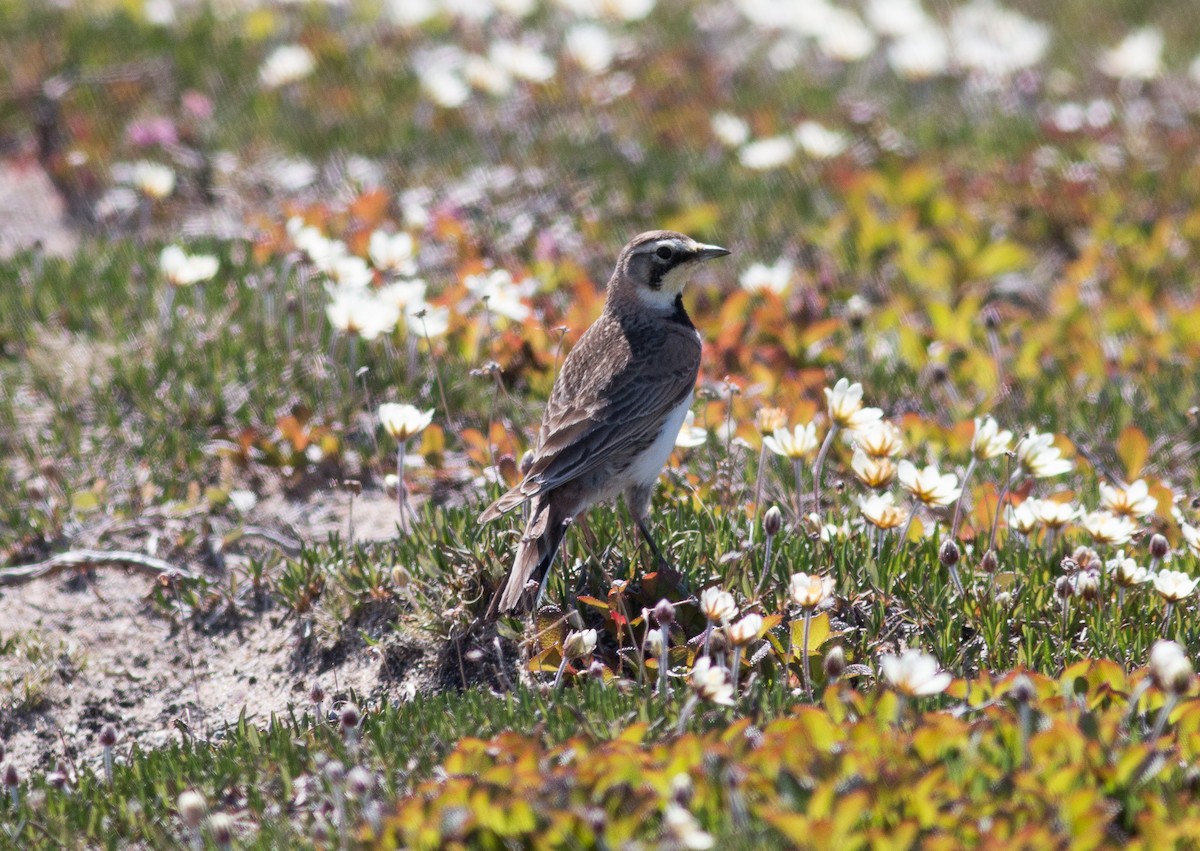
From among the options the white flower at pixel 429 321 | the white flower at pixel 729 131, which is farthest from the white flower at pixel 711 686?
the white flower at pixel 729 131

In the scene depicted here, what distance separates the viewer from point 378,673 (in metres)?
5.38

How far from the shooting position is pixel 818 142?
1009cm

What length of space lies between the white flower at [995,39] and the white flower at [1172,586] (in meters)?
8.09

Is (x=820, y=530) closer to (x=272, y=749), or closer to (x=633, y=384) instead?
(x=633, y=384)

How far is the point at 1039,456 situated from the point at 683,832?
2.58 m

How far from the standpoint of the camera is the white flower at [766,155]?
970 cm

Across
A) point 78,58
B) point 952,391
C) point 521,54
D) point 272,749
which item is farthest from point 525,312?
point 78,58

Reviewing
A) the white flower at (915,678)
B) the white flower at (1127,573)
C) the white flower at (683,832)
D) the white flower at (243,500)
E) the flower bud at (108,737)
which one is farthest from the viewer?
the white flower at (243,500)

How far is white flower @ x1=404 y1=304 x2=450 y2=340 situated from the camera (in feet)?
22.0

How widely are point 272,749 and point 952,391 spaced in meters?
4.11

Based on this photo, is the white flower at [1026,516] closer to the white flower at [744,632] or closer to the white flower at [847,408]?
the white flower at [847,408]

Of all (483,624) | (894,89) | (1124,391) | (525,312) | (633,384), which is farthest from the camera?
(894,89)

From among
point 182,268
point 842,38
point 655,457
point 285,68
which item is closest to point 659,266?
point 655,457

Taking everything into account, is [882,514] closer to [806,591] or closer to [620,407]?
[806,591]
